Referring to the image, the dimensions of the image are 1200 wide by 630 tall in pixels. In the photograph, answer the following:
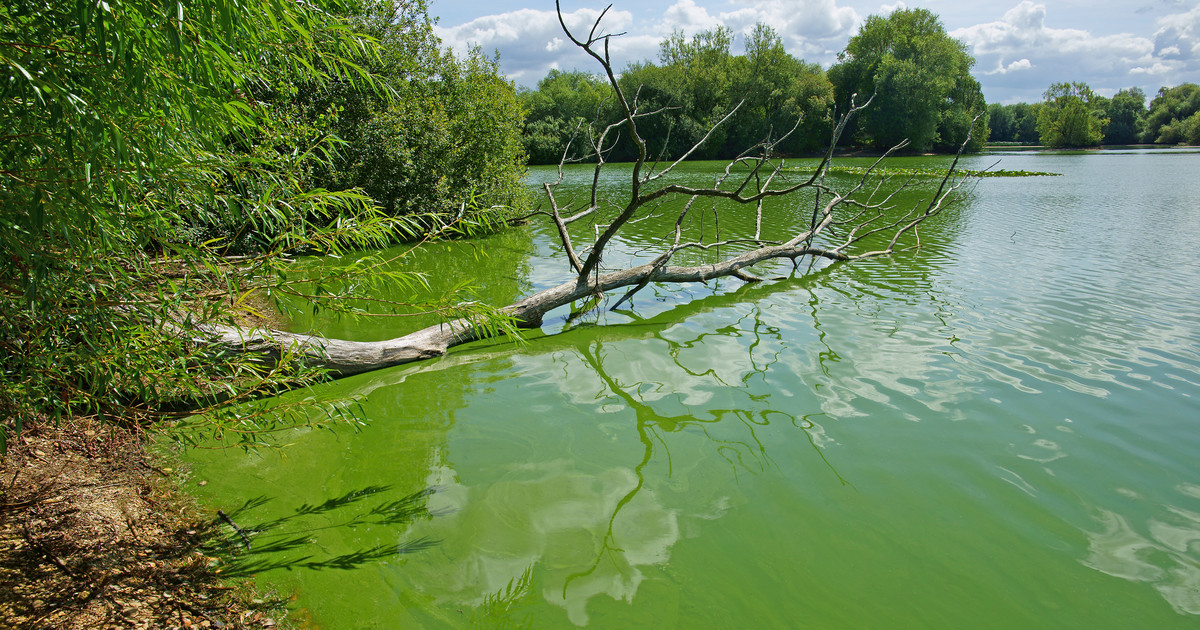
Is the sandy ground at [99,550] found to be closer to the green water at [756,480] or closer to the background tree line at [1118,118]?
the green water at [756,480]

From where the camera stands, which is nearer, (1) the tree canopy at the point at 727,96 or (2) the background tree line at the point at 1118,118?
(1) the tree canopy at the point at 727,96

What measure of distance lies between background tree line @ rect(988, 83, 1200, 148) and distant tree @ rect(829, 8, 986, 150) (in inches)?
711

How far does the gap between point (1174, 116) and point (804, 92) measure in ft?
219

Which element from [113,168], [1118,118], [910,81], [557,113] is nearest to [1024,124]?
[1118,118]

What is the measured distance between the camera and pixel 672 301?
9094 mm

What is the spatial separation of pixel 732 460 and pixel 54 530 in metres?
3.93

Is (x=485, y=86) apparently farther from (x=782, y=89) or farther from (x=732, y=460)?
(x=782, y=89)

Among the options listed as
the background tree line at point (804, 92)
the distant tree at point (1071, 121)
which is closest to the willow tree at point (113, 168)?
the background tree line at point (804, 92)

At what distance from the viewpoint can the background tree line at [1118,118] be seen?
7431cm

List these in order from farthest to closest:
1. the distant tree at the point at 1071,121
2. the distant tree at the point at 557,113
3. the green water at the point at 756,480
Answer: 1. the distant tree at the point at 1071,121
2. the distant tree at the point at 557,113
3. the green water at the point at 756,480

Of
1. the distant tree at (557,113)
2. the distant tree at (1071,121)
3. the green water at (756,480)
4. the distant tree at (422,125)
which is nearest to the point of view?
the green water at (756,480)

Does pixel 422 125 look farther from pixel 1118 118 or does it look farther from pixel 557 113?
pixel 1118 118

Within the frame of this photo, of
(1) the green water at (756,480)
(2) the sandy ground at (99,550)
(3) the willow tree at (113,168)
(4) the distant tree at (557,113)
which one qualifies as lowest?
(1) the green water at (756,480)

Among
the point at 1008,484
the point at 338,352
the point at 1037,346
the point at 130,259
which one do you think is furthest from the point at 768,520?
the point at 1037,346
